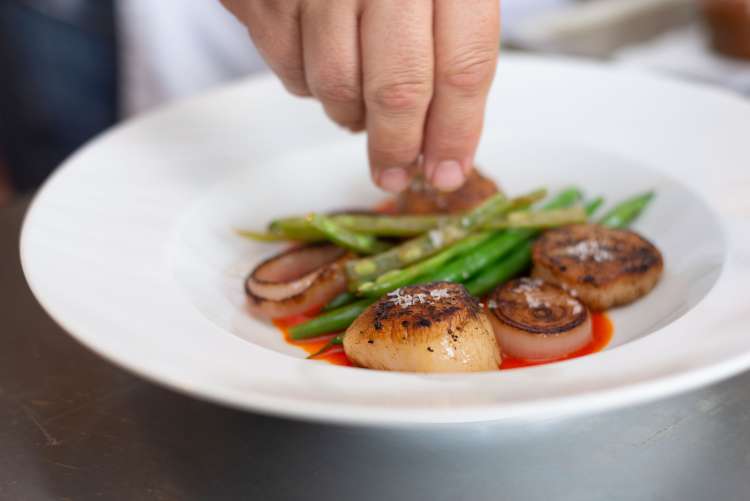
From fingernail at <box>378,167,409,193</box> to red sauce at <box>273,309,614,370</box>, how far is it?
13.2 inches

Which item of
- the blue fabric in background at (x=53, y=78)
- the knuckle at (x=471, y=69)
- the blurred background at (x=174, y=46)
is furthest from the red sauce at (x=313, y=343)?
the blue fabric in background at (x=53, y=78)

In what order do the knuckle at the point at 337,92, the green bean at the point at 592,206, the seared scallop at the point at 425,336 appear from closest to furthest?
the seared scallop at the point at 425,336, the knuckle at the point at 337,92, the green bean at the point at 592,206

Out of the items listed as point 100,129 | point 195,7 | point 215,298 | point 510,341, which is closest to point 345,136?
point 215,298

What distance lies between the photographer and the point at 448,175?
188 cm

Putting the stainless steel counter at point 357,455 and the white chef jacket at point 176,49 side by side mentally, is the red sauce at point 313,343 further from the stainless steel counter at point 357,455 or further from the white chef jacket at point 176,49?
the white chef jacket at point 176,49

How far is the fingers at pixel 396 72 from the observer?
5.15 ft

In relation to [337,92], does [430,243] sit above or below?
below

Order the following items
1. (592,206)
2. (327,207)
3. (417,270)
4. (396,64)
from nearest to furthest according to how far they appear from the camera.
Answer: (396,64), (417,270), (592,206), (327,207)

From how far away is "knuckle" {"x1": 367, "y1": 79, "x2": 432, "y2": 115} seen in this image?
165cm

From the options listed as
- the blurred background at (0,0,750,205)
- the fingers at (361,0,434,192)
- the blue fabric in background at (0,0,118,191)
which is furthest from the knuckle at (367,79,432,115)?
the blue fabric in background at (0,0,118,191)

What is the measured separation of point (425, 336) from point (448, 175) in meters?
0.50

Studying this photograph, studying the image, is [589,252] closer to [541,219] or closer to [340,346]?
[541,219]

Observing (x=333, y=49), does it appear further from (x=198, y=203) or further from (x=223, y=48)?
(x=223, y=48)

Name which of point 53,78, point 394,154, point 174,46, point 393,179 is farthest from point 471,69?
point 53,78
